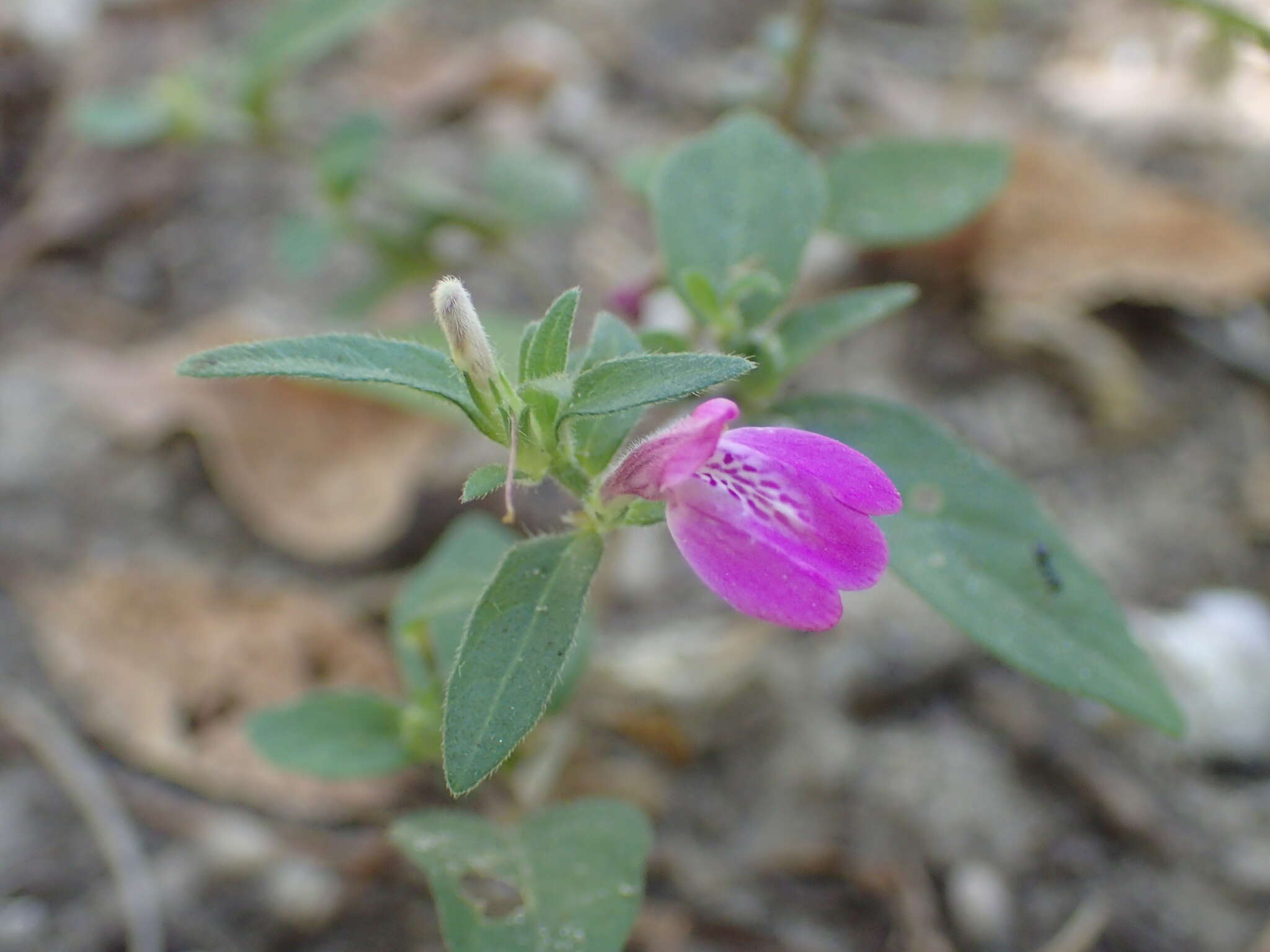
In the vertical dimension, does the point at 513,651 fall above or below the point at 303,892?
above

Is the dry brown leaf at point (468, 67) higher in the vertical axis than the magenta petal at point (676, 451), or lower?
lower

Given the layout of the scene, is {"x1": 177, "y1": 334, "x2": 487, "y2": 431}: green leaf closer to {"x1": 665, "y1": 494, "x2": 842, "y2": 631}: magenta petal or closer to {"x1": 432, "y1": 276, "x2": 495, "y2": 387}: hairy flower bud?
{"x1": 432, "y1": 276, "x2": 495, "y2": 387}: hairy flower bud

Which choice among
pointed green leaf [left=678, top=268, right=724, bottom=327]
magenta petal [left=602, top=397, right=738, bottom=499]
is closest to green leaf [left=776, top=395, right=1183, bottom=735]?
pointed green leaf [left=678, top=268, right=724, bottom=327]

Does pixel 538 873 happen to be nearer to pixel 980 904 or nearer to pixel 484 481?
pixel 484 481

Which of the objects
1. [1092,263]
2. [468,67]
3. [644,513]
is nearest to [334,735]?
[644,513]

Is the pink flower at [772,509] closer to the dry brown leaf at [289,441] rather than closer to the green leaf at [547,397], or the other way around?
the green leaf at [547,397]

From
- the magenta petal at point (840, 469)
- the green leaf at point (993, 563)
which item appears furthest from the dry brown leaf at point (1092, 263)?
the magenta petal at point (840, 469)
